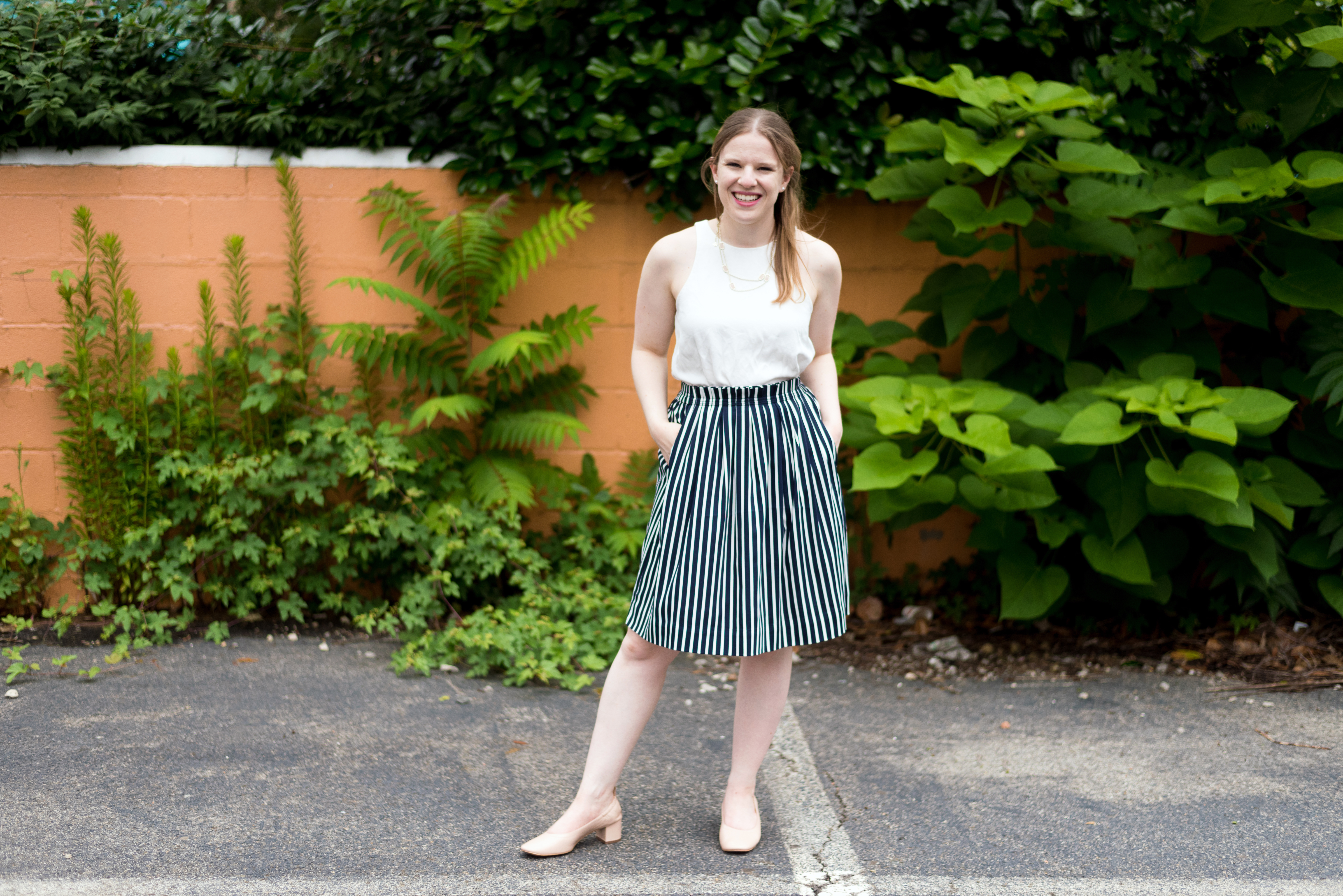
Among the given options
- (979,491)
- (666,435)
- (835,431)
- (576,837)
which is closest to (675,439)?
(666,435)

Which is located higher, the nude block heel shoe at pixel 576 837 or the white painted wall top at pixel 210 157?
the white painted wall top at pixel 210 157

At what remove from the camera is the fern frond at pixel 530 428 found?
421 cm

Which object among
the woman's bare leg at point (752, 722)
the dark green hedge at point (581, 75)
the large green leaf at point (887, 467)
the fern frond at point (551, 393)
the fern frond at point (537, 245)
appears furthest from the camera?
the fern frond at point (551, 393)

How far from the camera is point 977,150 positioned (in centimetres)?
366

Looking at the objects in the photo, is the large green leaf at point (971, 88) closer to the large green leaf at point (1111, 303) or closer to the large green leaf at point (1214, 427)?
the large green leaf at point (1111, 303)

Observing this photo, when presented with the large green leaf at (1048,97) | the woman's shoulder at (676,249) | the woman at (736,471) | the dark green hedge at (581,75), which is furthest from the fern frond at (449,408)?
the large green leaf at (1048,97)

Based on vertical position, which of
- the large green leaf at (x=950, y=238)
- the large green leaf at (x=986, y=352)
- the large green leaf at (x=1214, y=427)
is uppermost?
the large green leaf at (x=950, y=238)

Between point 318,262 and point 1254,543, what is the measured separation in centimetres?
379

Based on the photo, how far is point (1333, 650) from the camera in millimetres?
3926

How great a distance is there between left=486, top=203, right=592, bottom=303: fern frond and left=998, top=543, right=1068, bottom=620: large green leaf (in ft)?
6.98

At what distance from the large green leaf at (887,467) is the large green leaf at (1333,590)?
1.57 metres

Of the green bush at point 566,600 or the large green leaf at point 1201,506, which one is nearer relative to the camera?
the large green leaf at point 1201,506

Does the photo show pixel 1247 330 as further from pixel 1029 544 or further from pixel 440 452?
pixel 440 452

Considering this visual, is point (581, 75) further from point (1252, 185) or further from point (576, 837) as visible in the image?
point (576, 837)
